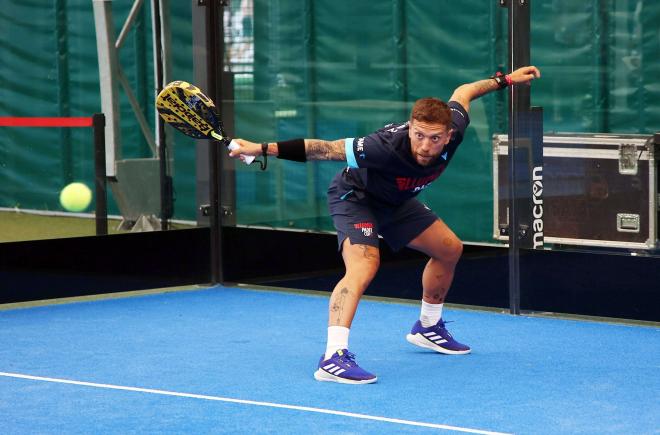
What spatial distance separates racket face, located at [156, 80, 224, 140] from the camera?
262 inches

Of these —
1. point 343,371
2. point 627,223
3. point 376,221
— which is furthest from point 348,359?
point 627,223

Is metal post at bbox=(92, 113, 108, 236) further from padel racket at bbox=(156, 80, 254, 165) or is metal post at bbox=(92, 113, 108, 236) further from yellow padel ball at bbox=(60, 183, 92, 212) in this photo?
padel racket at bbox=(156, 80, 254, 165)

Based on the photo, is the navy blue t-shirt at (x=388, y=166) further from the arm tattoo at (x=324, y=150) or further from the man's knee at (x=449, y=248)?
the man's knee at (x=449, y=248)

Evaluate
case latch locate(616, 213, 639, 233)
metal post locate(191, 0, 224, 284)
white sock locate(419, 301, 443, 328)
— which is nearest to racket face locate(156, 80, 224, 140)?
white sock locate(419, 301, 443, 328)

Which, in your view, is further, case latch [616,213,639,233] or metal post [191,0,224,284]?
metal post [191,0,224,284]

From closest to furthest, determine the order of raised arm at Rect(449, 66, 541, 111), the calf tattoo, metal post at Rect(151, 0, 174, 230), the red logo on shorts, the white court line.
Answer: the white court line < the calf tattoo < the red logo on shorts < raised arm at Rect(449, 66, 541, 111) < metal post at Rect(151, 0, 174, 230)

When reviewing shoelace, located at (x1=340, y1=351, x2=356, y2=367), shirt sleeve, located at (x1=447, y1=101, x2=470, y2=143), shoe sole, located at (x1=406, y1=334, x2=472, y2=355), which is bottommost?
shoe sole, located at (x1=406, y1=334, x2=472, y2=355)

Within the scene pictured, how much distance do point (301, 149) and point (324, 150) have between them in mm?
151

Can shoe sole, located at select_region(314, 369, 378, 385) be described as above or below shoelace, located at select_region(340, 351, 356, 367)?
below

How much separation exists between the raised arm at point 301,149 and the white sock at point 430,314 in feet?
3.70

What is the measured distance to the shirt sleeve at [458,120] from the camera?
675 centimetres

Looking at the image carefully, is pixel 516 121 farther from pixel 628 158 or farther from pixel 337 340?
pixel 337 340

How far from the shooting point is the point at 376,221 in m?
7.00

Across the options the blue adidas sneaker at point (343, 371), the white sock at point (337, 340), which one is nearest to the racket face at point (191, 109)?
the white sock at point (337, 340)
